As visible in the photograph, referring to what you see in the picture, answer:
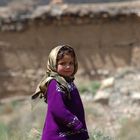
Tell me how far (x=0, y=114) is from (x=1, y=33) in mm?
2553

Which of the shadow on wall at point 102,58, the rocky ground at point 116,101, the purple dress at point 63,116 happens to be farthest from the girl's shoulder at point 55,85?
the shadow on wall at point 102,58

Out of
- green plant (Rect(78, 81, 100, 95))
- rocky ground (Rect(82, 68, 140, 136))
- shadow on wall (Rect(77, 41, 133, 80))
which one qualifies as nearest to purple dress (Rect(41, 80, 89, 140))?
rocky ground (Rect(82, 68, 140, 136))

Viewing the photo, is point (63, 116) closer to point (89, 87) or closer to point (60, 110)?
point (60, 110)

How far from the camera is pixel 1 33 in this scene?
1778 cm

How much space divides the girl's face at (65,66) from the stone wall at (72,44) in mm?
11906

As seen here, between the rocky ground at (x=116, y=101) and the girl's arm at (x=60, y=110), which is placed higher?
the girl's arm at (x=60, y=110)

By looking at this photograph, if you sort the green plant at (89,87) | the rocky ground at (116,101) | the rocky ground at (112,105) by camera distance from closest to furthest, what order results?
1. the rocky ground at (112,105)
2. the rocky ground at (116,101)
3. the green plant at (89,87)

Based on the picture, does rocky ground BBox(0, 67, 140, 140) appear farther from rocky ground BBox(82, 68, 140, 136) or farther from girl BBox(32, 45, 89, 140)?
girl BBox(32, 45, 89, 140)

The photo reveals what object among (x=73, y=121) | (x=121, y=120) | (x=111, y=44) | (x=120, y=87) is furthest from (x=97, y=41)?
(x=73, y=121)

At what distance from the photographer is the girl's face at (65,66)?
5090 millimetres

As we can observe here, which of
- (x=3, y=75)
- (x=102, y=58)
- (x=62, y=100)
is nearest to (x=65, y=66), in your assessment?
(x=62, y=100)

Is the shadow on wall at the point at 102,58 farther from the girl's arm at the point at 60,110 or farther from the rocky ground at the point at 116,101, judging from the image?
the girl's arm at the point at 60,110

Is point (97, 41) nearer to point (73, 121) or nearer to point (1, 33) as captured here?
point (1, 33)

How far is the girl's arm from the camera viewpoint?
4902 mm
